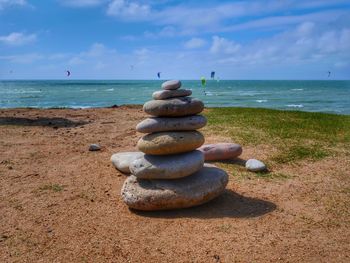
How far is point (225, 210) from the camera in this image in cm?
722

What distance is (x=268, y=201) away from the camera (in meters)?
7.65

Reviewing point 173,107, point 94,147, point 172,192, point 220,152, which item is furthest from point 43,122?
point 172,192

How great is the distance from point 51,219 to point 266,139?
27.1ft

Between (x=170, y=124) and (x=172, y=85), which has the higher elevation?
(x=172, y=85)

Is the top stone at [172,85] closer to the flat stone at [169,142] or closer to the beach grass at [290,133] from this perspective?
the flat stone at [169,142]

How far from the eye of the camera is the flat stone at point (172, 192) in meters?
7.08

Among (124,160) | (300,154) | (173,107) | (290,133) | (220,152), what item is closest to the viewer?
(173,107)

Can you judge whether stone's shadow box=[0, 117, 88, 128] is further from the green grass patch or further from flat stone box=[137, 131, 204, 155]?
flat stone box=[137, 131, 204, 155]

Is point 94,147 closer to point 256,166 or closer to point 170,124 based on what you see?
point 170,124

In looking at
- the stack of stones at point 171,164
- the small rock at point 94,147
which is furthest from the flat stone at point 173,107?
the small rock at point 94,147

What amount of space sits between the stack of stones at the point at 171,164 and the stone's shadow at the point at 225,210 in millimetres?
136

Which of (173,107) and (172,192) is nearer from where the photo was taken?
(172,192)

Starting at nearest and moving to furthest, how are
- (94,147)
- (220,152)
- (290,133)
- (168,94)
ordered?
(168,94) → (220,152) → (94,147) → (290,133)

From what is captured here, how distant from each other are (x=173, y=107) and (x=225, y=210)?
2.38 meters
